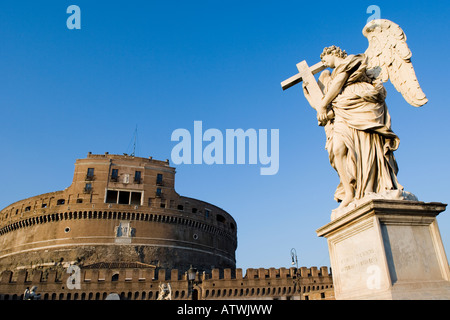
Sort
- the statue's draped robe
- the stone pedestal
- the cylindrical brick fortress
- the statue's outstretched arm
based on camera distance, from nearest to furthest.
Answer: the stone pedestal, the statue's draped robe, the statue's outstretched arm, the cylindrical brick fortress

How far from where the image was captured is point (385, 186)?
3.45m

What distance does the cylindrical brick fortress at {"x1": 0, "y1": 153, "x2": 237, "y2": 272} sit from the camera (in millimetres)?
40781

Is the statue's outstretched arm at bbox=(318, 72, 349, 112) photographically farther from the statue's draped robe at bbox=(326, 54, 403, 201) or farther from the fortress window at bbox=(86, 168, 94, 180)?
the fortress window at bbox=(86, 168, 94, 180)

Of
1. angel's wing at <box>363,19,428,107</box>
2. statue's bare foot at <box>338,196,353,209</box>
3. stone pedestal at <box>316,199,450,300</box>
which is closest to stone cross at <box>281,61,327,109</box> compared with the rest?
angel's wing at <box>363,19,428,107</box>

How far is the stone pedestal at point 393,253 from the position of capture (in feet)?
9.28

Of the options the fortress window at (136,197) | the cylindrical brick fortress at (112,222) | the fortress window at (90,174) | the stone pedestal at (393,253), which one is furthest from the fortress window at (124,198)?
the stone pedestal at (393,253)

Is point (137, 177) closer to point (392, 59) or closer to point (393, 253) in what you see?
point (392, 59)

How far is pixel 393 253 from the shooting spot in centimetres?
294

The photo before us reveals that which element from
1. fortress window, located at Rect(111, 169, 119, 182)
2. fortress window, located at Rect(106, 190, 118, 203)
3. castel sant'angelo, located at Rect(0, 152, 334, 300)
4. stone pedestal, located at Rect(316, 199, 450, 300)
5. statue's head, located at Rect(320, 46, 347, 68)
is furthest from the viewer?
fortress window, located at Rect(106, 190, 118, 203)

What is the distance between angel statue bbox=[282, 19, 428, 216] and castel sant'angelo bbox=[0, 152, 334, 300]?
31.9 meters

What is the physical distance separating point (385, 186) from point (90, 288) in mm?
33894

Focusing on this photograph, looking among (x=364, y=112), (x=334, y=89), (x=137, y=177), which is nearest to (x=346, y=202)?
(x=364, y=112)

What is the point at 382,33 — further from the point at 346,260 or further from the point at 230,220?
the point at 230,220

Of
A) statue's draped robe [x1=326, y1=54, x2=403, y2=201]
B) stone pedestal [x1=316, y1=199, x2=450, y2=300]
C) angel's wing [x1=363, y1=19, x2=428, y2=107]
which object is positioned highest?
angel's wing [x1=363, y1=19, x2=428, y2=107]
